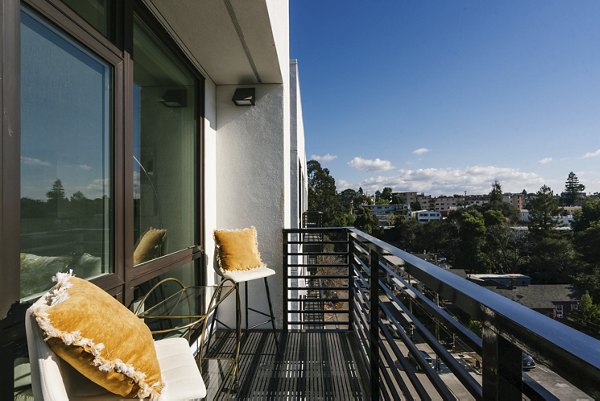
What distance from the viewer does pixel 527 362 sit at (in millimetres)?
568

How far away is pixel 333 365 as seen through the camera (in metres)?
2.49

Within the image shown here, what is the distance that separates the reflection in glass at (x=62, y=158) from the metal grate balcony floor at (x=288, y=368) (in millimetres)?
1177

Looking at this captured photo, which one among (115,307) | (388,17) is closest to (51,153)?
(115,307)

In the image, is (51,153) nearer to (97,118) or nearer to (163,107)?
(97,118)

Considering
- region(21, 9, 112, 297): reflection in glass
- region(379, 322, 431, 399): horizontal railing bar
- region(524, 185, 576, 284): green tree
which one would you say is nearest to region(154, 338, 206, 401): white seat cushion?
region(21, 9, 112, 297): reflection in glass

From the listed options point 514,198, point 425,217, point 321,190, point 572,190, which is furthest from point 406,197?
point 321,190

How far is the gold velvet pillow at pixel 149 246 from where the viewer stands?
1.91m

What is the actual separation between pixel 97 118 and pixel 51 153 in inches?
13.4

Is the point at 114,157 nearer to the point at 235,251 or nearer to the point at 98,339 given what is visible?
the point at 98,339

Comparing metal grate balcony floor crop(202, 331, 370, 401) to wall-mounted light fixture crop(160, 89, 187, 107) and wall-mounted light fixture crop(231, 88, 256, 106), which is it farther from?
wall-mounted light fixture crop(231, 88, 256, 106)

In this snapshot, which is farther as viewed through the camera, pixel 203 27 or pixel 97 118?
pixel 203 27

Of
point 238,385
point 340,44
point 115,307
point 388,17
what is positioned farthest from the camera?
point 340,44

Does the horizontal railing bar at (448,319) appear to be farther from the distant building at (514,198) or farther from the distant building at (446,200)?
the distant building at (514,198)

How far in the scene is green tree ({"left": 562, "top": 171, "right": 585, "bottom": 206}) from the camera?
2243cm
